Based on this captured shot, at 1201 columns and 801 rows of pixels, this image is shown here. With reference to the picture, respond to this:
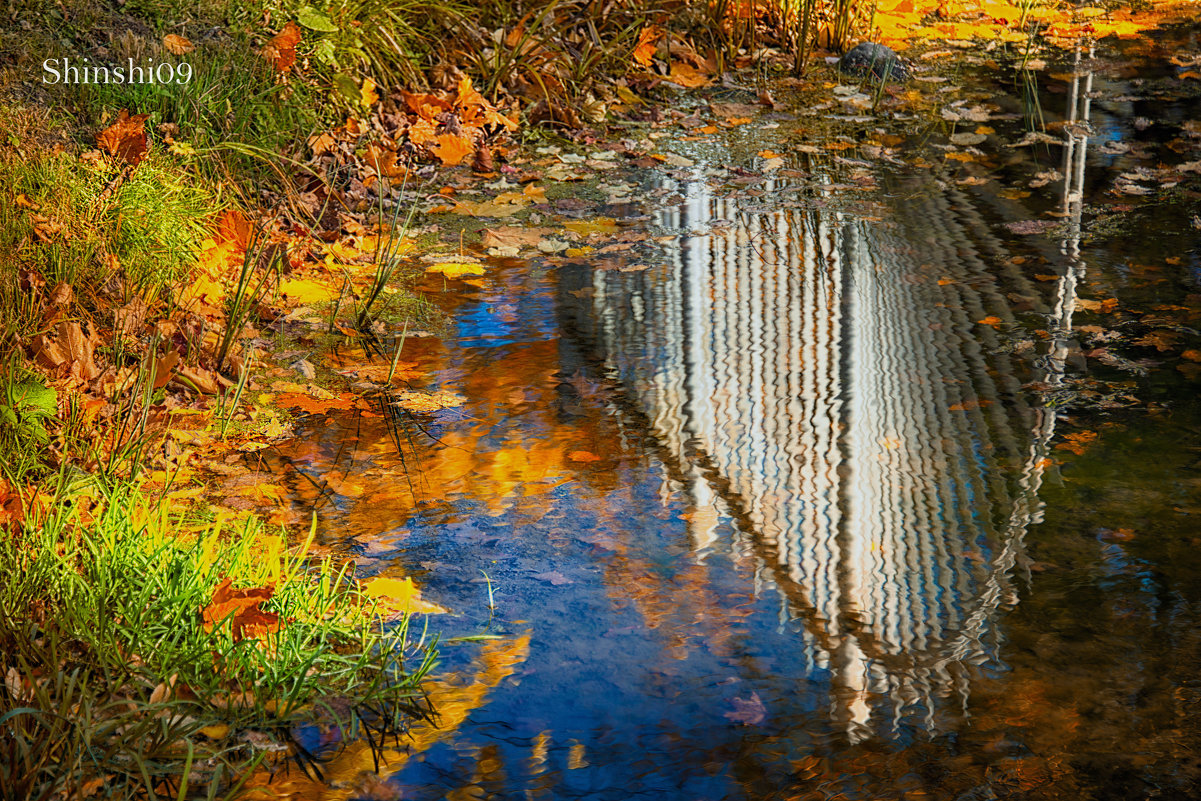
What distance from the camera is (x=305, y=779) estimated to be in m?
1.96

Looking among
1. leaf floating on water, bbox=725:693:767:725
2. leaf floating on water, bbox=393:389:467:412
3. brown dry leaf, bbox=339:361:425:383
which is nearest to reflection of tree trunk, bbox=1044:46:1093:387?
leaf floating on water, bbox=725:693:767:725

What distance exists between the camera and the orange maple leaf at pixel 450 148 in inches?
210

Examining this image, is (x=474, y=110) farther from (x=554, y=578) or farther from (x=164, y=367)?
(x=554, y=578)

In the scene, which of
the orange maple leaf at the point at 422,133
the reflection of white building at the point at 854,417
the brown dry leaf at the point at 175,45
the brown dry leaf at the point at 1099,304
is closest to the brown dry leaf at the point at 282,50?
the brown dry leaf at the point at 175,45

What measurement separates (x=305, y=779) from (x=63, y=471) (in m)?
1.05

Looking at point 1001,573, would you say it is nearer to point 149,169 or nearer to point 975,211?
point 975,211

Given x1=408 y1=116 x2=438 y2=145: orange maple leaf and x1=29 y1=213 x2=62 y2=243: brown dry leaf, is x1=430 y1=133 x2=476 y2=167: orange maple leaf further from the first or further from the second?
x1=29 y1=213 x2=62 y2=243: brown dry leaf

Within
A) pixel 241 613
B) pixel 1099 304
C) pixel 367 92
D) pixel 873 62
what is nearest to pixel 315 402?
pixel 241 613

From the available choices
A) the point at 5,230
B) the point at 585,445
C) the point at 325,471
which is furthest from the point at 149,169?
the point at 585,445

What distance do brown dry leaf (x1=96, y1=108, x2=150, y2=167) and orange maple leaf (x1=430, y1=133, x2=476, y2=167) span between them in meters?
1.55

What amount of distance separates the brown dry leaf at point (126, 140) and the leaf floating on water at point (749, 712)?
306 cm

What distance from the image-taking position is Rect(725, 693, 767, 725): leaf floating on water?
2090 mm

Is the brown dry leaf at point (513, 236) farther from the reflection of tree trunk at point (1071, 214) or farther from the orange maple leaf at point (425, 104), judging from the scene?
the reflection of tree trunk at point (1071, 214)

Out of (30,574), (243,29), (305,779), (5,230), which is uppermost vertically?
(243,29)
